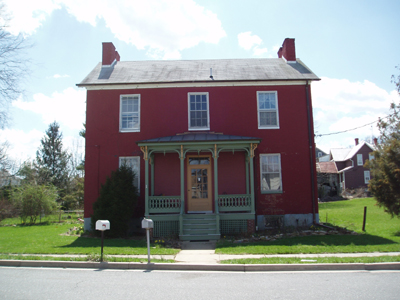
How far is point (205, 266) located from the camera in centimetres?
797

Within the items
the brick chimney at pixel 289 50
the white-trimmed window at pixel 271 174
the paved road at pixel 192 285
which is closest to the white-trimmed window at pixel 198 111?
the white-trimmed window at pixel 271 174

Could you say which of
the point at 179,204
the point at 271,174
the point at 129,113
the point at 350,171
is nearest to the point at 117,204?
the point at 179,204

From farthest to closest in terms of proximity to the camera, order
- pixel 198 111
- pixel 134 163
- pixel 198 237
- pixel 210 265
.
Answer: pixel 198 111 < pixel 134 163 < pixel 198 237 < pixel 210 265

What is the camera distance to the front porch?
13070mm

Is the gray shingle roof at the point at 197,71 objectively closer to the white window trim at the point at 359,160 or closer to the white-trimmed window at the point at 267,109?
the white-trimmed window at the point at 267,109

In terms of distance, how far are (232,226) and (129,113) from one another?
7.45 m

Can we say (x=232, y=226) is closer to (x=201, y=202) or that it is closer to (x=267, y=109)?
(x=201, y=202)

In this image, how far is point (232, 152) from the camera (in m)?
15.1

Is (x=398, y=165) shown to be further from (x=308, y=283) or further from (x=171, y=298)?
(x=171, y=298)

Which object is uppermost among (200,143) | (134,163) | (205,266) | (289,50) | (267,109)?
(289,50)

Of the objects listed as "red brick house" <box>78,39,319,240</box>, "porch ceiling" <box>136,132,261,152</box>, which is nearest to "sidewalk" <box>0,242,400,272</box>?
"porch ceiling" <box>136,132,261,152</box>

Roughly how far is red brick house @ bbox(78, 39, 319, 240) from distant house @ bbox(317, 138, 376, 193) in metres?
29.3

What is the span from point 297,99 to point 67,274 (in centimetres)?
1274

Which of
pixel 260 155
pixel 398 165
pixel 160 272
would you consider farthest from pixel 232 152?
pixel 160 272
